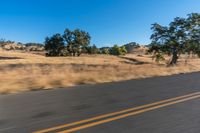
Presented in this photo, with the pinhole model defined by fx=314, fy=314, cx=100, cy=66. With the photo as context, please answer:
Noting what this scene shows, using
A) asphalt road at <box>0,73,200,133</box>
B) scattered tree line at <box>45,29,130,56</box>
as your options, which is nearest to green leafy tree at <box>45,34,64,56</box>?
scattered tree line at <box>45,29,130,56</box>

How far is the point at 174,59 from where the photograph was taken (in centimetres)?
5175

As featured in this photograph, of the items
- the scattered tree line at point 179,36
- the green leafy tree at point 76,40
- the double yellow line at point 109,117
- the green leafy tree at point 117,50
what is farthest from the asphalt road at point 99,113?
the green leafy tree at point 117,50

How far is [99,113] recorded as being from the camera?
699 centimetres

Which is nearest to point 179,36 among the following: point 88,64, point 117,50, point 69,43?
point 88,64

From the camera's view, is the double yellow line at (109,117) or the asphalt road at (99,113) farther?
the asphalt road at (99,113)

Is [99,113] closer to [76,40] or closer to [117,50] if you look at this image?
[76,40]

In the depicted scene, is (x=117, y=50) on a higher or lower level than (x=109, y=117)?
lower

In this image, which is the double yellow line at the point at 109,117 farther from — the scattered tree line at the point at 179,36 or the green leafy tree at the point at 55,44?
the green leafy tree at the point at 55,44

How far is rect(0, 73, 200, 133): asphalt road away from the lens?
225 inches

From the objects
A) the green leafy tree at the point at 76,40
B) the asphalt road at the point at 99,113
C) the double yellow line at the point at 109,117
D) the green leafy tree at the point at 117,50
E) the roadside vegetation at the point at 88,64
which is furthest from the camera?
the green leafy tree at the point at 117,50

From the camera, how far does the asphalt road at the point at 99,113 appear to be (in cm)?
573

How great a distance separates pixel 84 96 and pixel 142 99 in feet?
5.71

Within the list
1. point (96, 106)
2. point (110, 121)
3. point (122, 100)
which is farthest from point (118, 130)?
point (122, 100)

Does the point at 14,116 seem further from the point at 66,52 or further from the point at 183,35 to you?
the point at 66,52
